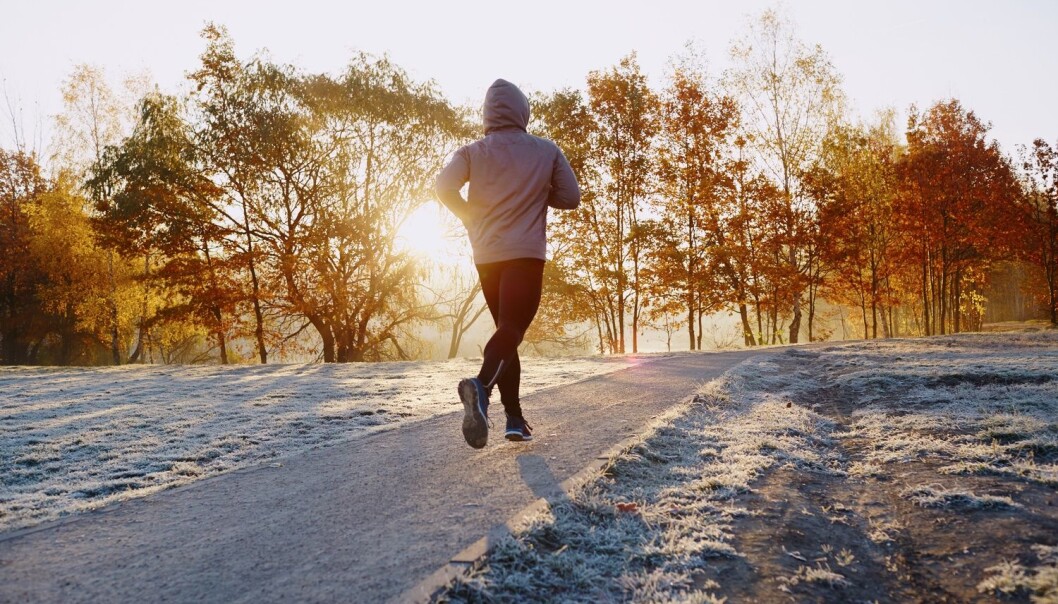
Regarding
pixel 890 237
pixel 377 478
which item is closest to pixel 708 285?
pixel 890 237

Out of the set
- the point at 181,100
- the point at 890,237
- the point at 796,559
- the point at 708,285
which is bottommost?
the point at 796,559

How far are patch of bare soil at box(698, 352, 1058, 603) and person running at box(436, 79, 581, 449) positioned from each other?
154 centimetres

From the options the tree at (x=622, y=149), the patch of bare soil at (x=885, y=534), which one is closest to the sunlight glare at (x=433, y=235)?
the tree at (x=622, y=149)

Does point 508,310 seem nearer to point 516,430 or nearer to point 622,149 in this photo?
point 516,430

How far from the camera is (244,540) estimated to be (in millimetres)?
2436

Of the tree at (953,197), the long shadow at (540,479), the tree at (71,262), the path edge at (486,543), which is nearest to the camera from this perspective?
the path edge at (486,543)

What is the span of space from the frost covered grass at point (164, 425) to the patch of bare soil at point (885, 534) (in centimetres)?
296

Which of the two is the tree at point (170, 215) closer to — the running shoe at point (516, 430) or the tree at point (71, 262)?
the tree at point (71, 262)

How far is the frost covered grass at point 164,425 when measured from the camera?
363cm

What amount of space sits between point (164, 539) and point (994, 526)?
3239mm

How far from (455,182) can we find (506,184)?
1.06 ft

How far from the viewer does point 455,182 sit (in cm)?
398

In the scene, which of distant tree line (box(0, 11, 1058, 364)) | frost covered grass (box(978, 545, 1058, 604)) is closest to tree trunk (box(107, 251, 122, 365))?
distant tree line (box(0, 11, 1058, 364))

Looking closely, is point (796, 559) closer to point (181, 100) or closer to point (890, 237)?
point (181, 100)
